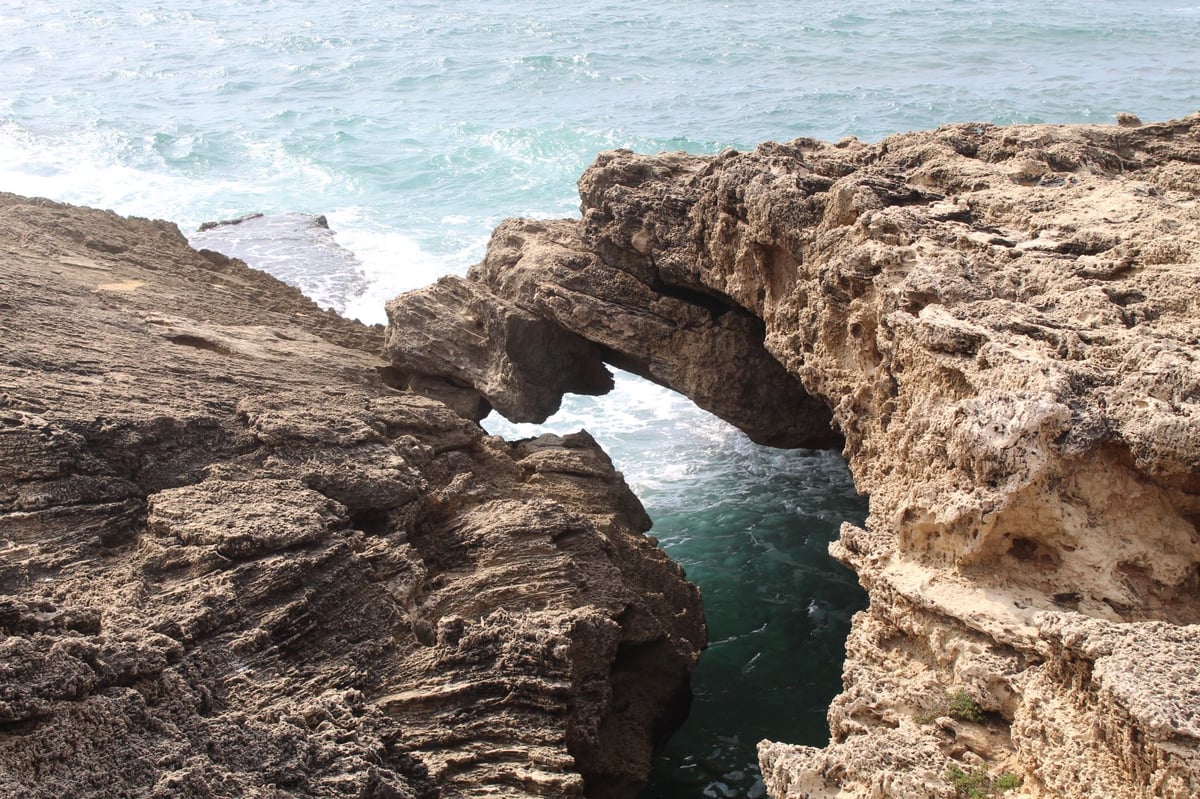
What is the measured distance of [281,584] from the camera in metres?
8.24

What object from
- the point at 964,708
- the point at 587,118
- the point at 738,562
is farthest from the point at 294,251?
the point at 964,708

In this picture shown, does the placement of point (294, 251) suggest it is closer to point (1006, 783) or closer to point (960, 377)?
point (960, 377)

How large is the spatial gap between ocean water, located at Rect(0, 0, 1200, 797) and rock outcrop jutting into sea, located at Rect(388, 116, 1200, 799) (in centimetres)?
351

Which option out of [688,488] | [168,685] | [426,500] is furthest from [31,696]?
[688,488]

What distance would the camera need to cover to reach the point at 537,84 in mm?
42406

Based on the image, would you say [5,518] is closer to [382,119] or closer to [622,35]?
[382,119]

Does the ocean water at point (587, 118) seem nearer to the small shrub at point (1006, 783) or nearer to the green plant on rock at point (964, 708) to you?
the green plant on rock at point (964, 708)

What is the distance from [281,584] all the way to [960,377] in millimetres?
5573

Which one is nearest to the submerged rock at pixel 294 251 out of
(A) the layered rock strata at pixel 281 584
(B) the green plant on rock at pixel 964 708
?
(A) the layered rock strata at pixel 281 584

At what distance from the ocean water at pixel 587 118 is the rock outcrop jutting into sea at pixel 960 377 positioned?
3510 mm

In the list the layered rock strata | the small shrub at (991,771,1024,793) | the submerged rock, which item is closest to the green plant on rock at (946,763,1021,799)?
the small shrub at (991,771,1024,793)

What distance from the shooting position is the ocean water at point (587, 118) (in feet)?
52.9

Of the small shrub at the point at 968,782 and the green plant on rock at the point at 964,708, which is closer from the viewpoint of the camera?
the small shrub at the point at 968,782

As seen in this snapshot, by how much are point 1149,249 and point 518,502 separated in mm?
6142
